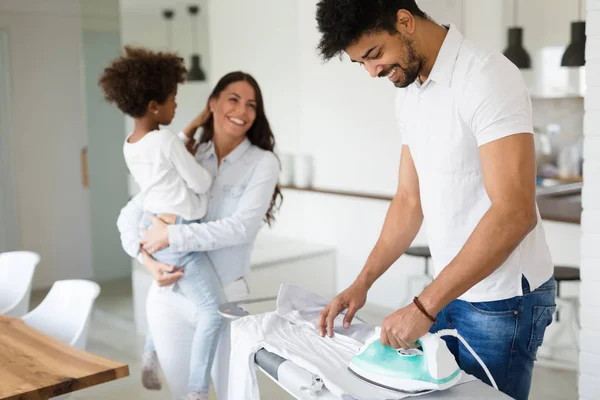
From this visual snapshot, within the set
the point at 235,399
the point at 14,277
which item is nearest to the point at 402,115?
the point at 235,399

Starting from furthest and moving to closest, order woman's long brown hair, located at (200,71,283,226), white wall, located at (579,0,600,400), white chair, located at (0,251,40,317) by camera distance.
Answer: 1. white chair, located at (0,251,40,317)
2. woman's long brown hair, located at (200,71,283,226)
3. white wall, located at (579,0,600,400)

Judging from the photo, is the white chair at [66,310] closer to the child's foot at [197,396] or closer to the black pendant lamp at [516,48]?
the child's foot at [197,396]

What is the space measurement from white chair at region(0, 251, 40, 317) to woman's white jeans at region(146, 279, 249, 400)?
3.17ft

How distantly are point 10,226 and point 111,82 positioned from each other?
262 cm

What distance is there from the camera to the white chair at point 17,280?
315 centimetres

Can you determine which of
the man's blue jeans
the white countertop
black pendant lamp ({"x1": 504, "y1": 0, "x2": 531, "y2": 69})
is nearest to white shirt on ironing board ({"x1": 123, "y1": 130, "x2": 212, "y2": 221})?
the man's blue jeans

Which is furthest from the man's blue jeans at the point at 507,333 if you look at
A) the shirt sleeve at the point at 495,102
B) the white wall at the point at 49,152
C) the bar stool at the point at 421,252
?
the white wall at the point at 49,152

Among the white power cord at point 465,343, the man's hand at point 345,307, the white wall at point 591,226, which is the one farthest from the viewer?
the white wall at point 591,226

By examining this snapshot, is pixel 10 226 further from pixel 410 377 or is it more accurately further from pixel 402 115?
pixel 410 377

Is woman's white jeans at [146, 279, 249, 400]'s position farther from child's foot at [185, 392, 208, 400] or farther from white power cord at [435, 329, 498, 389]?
white power cord at [435, 329, 498, 389]

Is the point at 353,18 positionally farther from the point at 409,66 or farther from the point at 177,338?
the point at 177,338

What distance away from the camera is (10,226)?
4715mm

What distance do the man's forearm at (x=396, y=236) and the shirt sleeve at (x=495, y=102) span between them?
0.41 metres

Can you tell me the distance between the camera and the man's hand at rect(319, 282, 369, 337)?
169 centimetres
